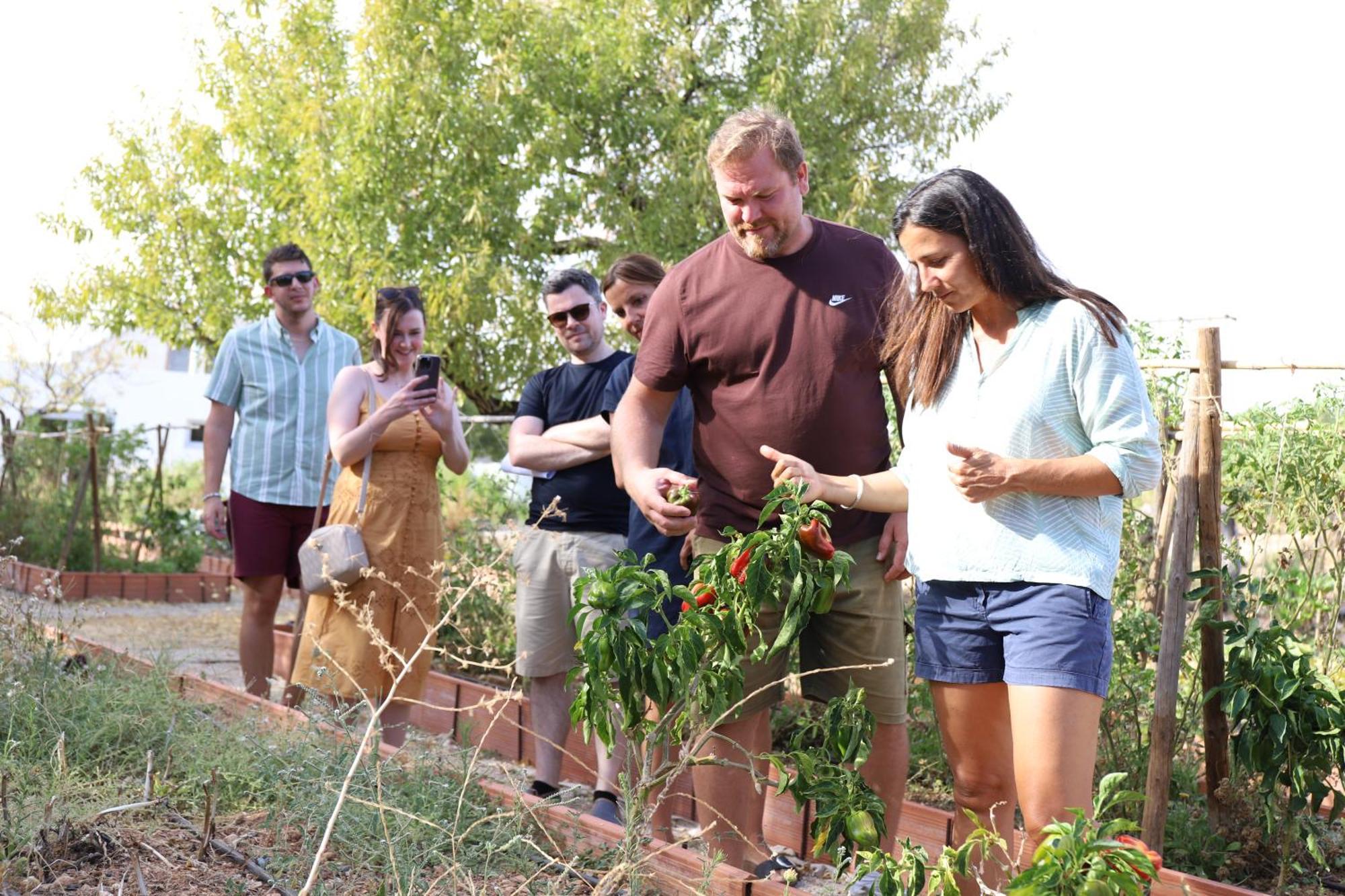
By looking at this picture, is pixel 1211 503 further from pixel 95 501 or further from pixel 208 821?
pixel 95 501

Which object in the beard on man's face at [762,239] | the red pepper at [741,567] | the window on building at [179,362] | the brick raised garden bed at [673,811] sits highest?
the window on building at [179,362]

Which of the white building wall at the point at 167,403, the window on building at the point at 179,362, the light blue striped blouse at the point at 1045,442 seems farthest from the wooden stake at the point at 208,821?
the window on building at the point at 179,362

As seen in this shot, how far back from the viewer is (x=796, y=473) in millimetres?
2793

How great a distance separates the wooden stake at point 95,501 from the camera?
1140 cm

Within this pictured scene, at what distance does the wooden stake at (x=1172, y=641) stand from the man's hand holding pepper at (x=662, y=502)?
59.2 inches

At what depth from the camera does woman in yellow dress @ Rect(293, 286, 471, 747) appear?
4.62m

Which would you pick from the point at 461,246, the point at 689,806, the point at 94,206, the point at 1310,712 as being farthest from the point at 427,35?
the point at 1310,712

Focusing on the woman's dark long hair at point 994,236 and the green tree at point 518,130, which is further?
the green tree at point 518,130

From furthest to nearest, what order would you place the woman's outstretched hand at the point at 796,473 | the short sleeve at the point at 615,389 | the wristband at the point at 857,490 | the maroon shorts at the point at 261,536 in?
the maroon shorts at the point at 261,536, the short sleeve at the point at 615,389, the wristband at the point at 857,490, the woman's outstretched hand at the point at 796,473

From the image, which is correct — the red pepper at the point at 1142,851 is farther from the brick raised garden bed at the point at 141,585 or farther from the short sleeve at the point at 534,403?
the brick raised garden bed at the point at 141,585

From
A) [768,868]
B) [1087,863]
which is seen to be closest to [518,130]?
[768,868]

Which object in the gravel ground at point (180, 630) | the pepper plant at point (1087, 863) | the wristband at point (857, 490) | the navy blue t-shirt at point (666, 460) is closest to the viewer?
the pepper plant at point (1087, 863)

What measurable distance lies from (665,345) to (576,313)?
4.07 ft

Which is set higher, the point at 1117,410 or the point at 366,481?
the point at 1117,410
